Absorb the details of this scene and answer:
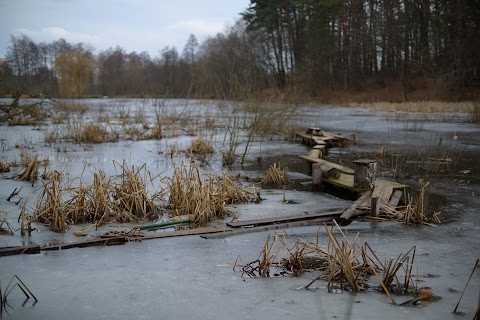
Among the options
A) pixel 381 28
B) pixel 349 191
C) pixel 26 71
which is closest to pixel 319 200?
pixel 349 191

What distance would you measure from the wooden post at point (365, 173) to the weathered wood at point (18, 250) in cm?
514

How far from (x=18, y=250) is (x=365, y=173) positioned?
535cm

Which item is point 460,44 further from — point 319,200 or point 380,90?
point 319,200

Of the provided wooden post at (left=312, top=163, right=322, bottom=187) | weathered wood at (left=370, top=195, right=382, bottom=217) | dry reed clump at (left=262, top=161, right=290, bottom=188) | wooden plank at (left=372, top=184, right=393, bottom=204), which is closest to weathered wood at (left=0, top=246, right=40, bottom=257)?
weathered wood at (left=370, top=195, right=382, bottom=217)

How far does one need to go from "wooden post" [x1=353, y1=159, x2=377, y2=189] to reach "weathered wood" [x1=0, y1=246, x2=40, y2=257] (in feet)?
16.9

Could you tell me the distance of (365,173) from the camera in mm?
8094

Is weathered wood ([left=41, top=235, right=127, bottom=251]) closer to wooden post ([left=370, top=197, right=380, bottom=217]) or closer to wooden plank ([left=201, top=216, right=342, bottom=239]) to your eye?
wooden plank ([left=201, top=216, right=342, bottom=239])

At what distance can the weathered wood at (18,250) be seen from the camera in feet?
16.6

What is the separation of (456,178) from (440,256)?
16.4 feet

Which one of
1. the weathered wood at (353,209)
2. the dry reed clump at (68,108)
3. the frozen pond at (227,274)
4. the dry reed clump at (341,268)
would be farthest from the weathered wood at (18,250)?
the dry reed clump at (68,108)

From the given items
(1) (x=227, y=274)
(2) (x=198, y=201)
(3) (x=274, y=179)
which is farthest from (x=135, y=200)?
(3) (x=274, y=179)

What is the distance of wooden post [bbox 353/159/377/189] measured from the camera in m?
8.04

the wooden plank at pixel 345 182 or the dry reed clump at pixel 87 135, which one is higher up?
the dry reed clump at pixel 87 135

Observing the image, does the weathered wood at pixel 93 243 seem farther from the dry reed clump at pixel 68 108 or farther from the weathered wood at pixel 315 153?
the dry reed clump at pixel 68 108
